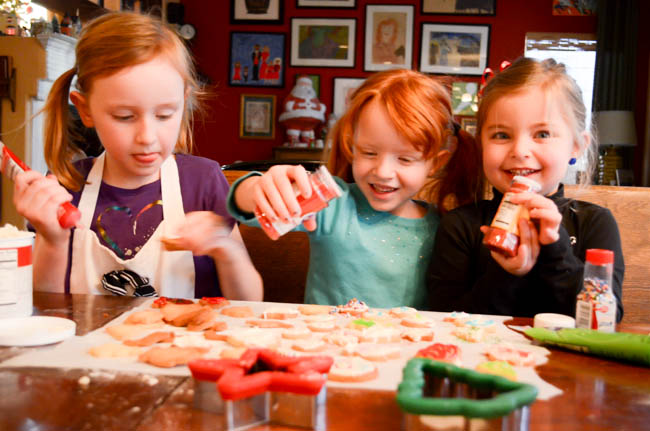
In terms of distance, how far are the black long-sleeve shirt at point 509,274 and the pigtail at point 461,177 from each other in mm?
65

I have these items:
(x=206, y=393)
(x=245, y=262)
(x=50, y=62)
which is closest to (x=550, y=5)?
(x=50, y=62)

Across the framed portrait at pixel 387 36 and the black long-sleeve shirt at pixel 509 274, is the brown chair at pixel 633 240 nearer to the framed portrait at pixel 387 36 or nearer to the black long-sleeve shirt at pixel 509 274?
the black long-sleeve shirt at pixel 509 274

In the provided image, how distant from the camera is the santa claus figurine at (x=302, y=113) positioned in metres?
5.34

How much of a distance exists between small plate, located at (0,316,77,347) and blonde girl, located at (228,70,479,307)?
→ 0.53 m

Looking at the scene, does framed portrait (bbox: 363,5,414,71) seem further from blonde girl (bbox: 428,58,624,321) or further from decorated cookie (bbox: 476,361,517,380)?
decorated cookie (bbox: 476,361,517,380)

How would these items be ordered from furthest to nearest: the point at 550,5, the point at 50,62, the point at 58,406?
the point at 550,5 → the point at 50,62 → the point at 58,406

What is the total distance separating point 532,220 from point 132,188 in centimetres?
86

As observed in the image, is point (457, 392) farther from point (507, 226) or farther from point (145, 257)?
point (145, 257)

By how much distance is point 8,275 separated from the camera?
88 cm

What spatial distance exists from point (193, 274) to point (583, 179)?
0.99m

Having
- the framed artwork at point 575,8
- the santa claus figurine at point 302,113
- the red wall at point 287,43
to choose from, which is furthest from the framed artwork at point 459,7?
the santa claus figurine at point 302,113

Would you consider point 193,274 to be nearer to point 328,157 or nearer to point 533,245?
point 328,157

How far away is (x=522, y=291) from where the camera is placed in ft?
3.93

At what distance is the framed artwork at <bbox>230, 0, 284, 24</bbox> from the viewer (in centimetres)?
567
